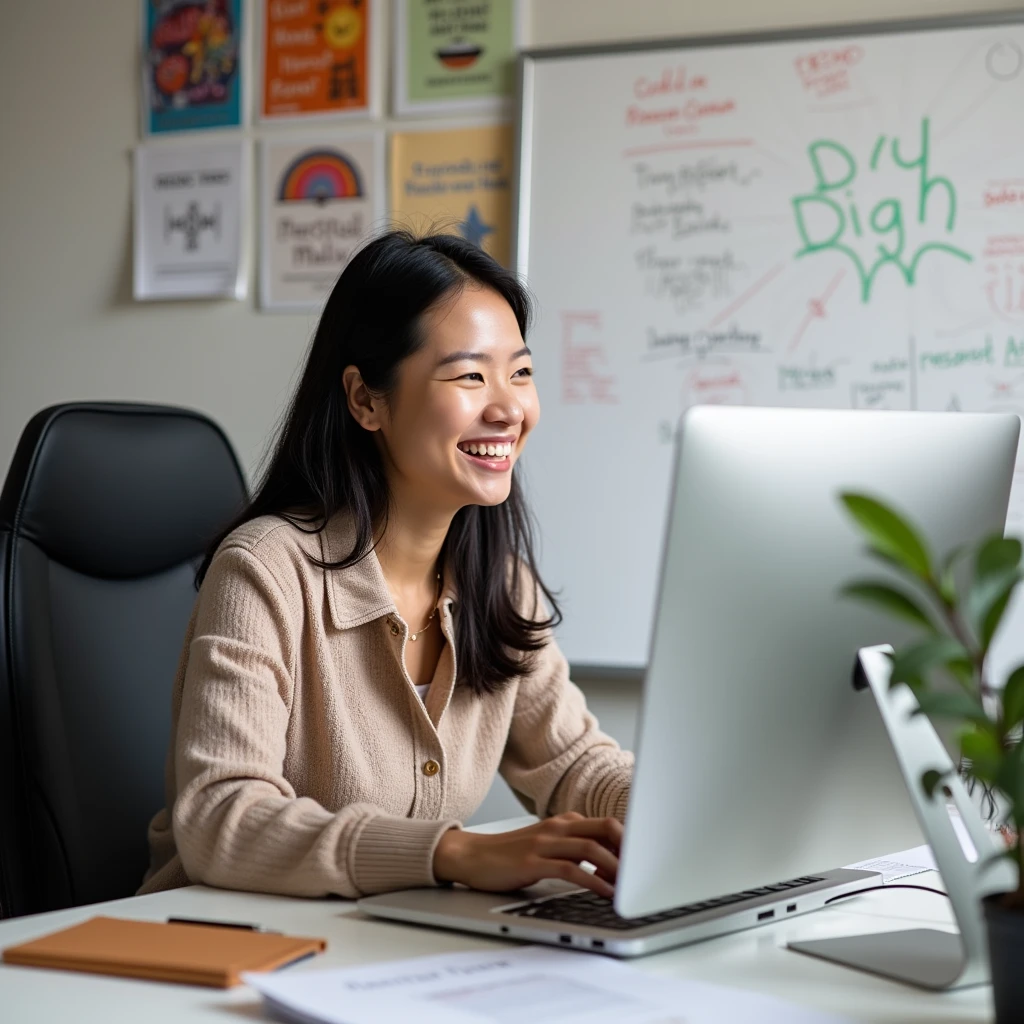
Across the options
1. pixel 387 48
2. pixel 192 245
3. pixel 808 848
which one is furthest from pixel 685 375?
pixel 808 848

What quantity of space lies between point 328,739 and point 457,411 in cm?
39

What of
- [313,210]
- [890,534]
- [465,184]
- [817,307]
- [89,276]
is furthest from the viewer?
[89,276]

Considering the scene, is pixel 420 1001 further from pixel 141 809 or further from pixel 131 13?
pixel 131 13

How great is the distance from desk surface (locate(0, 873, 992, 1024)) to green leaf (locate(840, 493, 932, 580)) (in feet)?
1.02

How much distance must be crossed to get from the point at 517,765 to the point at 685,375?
3.42 feet

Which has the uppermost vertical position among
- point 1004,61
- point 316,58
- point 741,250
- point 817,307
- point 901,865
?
point 316,58

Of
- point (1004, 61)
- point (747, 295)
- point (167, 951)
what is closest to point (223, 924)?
point (167, 951)

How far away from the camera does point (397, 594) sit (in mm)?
1583

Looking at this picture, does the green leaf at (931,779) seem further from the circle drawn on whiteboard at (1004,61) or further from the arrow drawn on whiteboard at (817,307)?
the circle drawn on whiteboard at (1004,61)

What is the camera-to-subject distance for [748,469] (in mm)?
851

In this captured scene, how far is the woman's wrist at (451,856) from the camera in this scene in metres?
1.09

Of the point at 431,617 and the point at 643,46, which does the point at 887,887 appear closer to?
the point at 431,617

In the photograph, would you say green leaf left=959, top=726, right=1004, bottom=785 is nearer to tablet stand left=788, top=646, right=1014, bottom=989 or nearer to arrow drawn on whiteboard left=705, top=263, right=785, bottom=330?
tablet stand left=788, top=646, right=1014, bottom=989

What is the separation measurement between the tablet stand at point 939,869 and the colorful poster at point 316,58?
6.83ft
